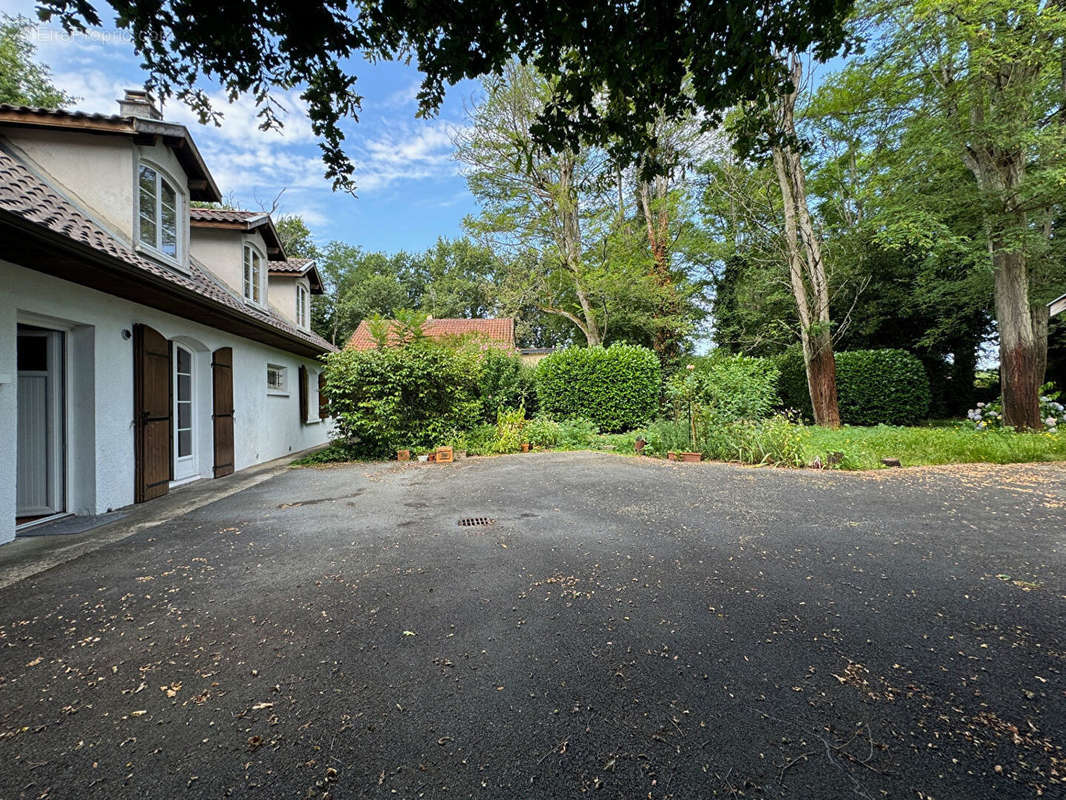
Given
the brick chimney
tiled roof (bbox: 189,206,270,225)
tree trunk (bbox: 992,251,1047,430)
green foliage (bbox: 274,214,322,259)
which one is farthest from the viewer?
green foliage (bbox: 274,214,322,259)

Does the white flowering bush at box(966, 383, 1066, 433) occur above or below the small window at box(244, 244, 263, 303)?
below

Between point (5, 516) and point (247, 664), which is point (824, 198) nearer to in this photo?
point (247, 664)

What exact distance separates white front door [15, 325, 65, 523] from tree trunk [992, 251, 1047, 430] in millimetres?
14288

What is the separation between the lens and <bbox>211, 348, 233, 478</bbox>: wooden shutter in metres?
7.11

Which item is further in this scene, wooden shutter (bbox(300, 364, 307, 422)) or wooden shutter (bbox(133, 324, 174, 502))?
wooden shutter (bbox(300, 364, 307, 422))

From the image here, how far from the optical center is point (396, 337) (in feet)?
31.3

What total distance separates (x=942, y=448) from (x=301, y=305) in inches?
564

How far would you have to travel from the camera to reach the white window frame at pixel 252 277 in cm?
865

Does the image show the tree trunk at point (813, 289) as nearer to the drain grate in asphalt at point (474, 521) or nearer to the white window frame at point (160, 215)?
the drain grate in asphalt at point (474, 521)

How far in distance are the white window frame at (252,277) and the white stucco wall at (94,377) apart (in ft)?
6.17

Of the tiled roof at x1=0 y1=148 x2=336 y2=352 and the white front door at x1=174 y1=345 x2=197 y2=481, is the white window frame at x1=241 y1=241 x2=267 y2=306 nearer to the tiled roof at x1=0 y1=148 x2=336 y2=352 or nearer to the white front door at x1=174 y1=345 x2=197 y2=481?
the white front door at x1=174 y1=345 x2=197 y2=481

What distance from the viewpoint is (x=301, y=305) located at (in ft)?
38.9

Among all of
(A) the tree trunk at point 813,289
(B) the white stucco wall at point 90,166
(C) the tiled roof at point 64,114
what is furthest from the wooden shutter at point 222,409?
(A) the tree trunk at point 813,289

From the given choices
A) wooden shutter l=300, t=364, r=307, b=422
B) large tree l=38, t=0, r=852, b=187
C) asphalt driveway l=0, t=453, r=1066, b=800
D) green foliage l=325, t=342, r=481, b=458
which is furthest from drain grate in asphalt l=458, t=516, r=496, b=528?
wooden shutter l=300, t=364, r=307, b=422
